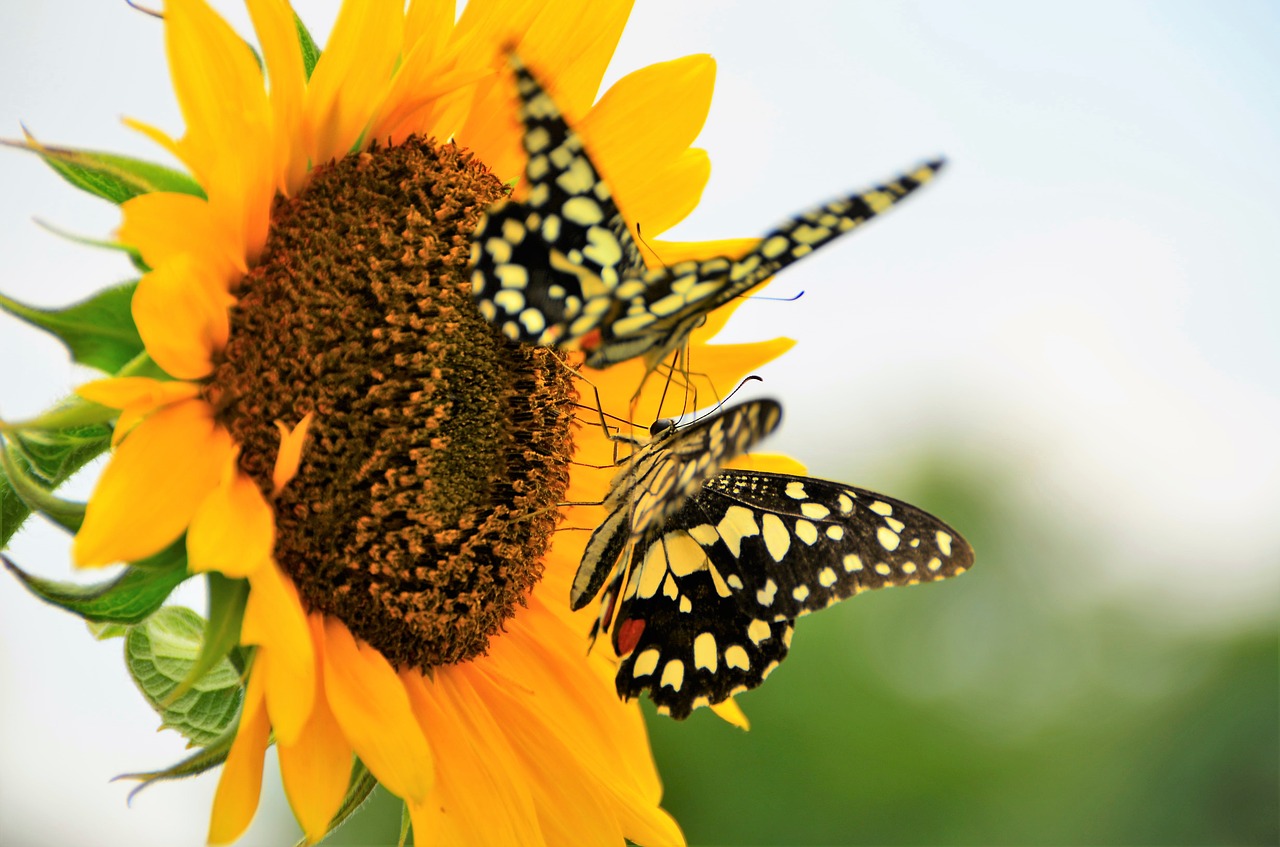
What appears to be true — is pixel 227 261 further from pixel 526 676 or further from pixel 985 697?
pixel 985 697

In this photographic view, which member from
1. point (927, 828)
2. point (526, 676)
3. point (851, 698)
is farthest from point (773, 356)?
point (927, 828)

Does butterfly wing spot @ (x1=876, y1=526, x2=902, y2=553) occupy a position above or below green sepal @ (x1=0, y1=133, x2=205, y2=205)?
below

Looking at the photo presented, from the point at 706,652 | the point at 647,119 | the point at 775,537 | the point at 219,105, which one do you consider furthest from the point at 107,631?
the point at 647,119

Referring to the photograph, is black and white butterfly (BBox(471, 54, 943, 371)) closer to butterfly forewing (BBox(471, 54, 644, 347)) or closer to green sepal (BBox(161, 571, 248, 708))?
butterfly forewing (BBox(471, 54, 644, 347))

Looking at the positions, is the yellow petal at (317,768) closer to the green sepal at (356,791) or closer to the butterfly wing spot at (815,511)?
the green sepal at (356,791)

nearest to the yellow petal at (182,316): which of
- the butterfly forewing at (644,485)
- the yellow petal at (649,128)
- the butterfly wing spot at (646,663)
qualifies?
the butterfly forewing at (644,485)

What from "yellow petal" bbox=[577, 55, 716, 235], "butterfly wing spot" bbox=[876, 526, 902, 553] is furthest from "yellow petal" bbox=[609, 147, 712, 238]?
"butterfly wing spot" bbox=[876, 526, 902, 553]
